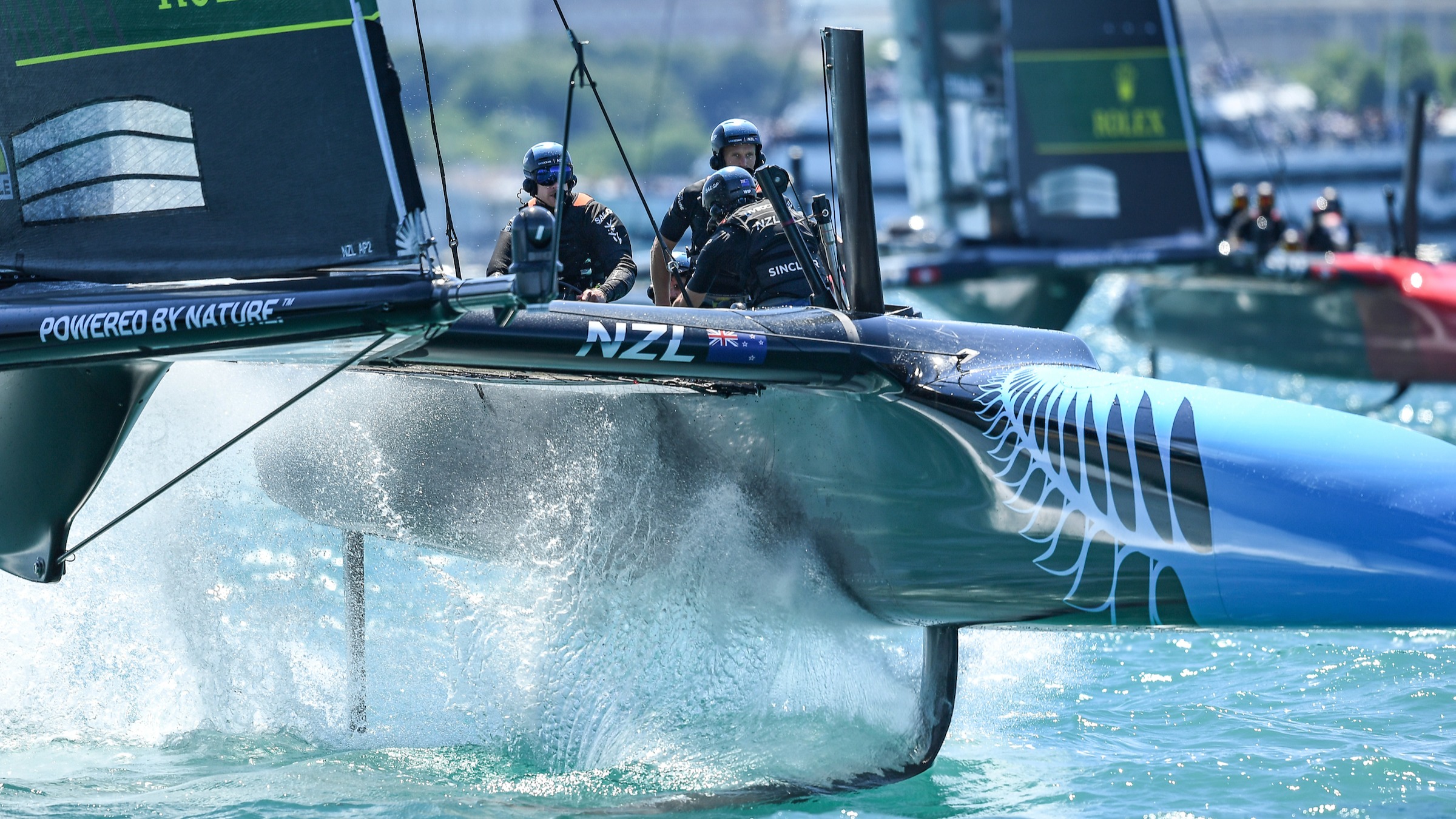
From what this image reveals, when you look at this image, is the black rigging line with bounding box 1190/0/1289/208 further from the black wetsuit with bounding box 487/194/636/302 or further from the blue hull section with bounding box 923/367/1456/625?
the blue hull section with bounding box 923/367/1456/625

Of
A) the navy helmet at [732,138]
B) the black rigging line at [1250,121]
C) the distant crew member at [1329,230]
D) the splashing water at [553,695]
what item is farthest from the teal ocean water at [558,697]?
the distant crew member at [1329,230]

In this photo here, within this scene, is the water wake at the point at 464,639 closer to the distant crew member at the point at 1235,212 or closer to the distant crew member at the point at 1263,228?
the distant crew member at the point at 1263,228

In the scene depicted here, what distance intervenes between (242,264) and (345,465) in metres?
1.12

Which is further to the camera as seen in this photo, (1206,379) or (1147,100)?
(1206,379)

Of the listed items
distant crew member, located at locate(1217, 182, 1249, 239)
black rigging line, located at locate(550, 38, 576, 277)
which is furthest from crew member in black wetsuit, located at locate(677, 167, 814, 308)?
distant crew member, located at locate(1217, 182, 1249, 239)

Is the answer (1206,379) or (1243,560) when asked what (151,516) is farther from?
(1206,379)

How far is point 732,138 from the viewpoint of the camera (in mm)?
5191

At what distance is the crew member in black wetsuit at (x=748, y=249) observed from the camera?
4.60 meters

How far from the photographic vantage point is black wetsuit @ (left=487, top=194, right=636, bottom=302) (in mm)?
5105

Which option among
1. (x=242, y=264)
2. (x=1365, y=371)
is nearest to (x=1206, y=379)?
(x=1365, y=371)

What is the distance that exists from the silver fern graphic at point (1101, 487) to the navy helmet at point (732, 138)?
1.76m

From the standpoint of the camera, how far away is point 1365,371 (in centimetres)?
1091

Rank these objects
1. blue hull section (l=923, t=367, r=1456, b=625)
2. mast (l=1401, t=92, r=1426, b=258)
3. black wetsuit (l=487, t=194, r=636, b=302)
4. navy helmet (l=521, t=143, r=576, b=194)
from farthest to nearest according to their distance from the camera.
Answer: mast (l=1401, t=92, r=1426, b=258) < black wetsuit (l=487, t=194, r=636, b=302) < navy helmet (l=521, t=143, r=576, b=194) < blue hull section (l=923, t=367, r=1456, b=625)

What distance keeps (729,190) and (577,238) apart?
709 millimetres
